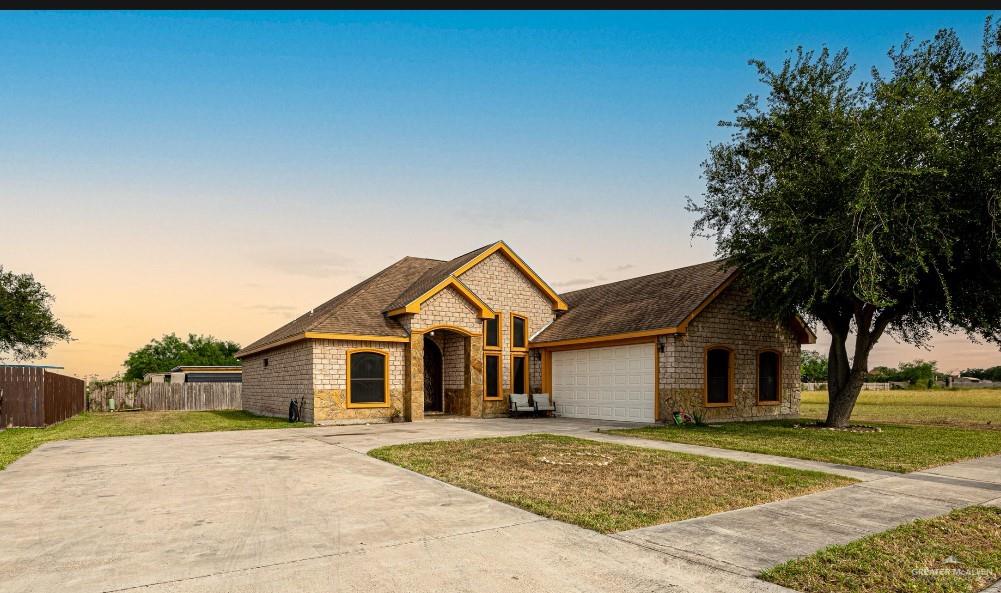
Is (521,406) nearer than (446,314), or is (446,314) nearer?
(446,314)

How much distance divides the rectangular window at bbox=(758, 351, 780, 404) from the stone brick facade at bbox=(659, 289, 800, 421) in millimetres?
219

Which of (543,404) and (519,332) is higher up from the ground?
(519,332)

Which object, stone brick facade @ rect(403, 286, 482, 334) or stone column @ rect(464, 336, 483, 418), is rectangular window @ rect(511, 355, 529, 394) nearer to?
stone column @ rect(464, 336, 483, 418)

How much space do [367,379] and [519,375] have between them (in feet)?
20.0

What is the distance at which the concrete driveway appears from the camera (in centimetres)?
454

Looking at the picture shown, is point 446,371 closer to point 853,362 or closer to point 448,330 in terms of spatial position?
point 448,330

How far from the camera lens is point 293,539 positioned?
18.7 ft

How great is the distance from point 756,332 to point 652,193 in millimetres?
6677

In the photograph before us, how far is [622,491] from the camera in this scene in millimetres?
7758

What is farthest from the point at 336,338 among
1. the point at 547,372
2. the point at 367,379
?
the point at 547,372

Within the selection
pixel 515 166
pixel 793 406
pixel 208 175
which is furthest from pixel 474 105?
pixel 793 406

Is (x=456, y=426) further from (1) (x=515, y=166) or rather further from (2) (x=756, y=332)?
(2) (x=756, y=332)

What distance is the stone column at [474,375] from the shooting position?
21.9 metres

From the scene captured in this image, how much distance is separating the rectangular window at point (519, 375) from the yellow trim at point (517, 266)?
105 inches
